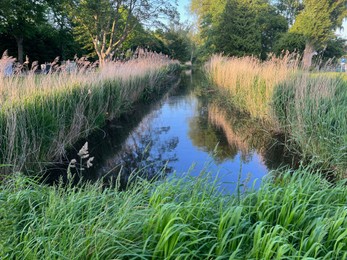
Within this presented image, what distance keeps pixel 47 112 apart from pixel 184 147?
261cm

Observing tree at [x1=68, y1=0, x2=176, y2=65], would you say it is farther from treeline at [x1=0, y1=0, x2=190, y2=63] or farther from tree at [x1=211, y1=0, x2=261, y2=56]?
tree at [x1=211, y1=0, x2=261, y2=56]

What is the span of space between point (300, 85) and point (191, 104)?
568 cm

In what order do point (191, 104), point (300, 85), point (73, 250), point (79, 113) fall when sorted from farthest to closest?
point (191, 104)
point (300, 85)
point (79, 113)
point (73, 250)

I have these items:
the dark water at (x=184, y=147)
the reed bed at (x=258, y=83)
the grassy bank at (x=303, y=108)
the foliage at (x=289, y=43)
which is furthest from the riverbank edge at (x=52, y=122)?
the foliage at (x=289, y=43)

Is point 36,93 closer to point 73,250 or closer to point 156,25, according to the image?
point 73,250

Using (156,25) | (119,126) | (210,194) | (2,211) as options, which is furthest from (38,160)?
(156,25)

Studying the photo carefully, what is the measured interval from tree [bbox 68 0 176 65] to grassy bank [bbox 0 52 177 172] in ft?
26.1

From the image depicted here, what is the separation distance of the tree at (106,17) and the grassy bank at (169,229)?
1285 cm

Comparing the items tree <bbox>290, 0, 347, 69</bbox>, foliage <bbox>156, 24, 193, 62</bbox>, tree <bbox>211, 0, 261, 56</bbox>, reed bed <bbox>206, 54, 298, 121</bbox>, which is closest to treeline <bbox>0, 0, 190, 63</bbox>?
tree <bbox>211, 0, 261, 56</bbox>

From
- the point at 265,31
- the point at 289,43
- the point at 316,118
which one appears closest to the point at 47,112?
the point at 316,118

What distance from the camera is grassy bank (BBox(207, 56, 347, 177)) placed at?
4312 millimetres

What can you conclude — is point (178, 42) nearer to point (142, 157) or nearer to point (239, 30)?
point (239, 30)

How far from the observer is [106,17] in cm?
1476

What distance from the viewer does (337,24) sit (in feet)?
91.9
